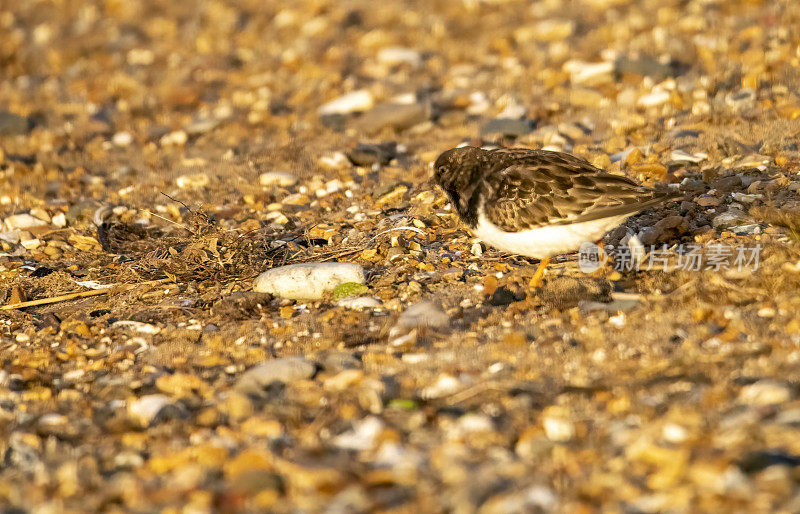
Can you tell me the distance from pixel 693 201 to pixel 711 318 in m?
2.05

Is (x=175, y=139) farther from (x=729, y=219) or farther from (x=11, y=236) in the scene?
(x=729, y=219)

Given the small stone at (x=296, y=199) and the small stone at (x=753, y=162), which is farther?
the small stone at (x=296, y=199)

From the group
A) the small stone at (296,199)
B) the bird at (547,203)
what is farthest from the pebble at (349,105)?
the bird at (547,203)

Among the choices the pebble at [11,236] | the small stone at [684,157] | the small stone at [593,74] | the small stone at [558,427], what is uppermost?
the small stone at [558,427]

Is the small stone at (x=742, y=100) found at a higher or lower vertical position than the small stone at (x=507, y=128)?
higher

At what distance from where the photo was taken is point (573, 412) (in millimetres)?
4043

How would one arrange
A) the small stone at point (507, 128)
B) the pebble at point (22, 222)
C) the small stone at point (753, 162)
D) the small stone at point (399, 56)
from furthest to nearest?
the small stone at point (399, 56) < the small stone at point (507, 128) < the pebble at point (22, 222) < the small stone at point (753, 162)

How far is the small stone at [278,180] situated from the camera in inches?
331

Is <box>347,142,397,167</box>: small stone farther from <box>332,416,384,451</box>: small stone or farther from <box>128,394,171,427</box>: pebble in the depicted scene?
<box>332,416,384,451</box>: small stone

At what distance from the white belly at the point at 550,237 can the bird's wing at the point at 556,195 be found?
40mm

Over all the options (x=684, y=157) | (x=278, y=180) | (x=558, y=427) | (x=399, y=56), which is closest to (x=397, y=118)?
(x=278, y=180)

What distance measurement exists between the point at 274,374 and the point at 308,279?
1.39 meters

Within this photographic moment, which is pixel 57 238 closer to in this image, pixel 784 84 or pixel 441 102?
pixel 441 102

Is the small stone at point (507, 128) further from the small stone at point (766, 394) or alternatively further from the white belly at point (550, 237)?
the small stone at point (766, 394)
